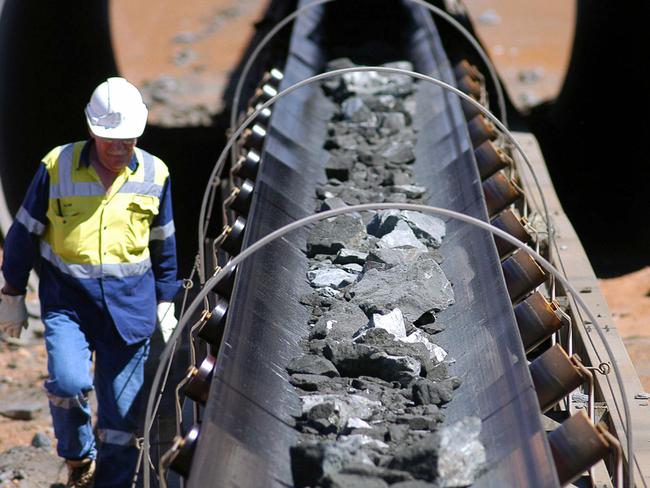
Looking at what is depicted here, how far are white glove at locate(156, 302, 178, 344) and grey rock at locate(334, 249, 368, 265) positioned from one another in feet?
3.19

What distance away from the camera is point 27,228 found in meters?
5.25

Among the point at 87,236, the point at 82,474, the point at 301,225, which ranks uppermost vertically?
the point at 301,225

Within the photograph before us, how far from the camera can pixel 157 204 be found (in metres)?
5.45

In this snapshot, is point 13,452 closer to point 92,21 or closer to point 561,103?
point 92,21

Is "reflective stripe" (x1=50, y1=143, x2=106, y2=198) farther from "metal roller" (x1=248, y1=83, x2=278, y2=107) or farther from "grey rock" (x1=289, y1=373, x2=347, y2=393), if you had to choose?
"metal roller" (x1=248, y1=83, x2=278, y2=107)

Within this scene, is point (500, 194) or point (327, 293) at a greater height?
point (500, 194)

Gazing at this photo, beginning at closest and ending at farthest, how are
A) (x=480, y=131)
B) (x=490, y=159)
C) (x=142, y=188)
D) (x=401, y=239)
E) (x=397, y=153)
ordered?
(x=142, y=188) → (x=401, y=239) → (x=490, y=159) → (x=480, y=131) → (x=397, y=153)

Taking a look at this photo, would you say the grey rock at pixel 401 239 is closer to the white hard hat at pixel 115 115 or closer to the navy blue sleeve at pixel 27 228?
the white hard hat at pixel 115 115

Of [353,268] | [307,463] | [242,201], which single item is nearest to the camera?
[307,463]

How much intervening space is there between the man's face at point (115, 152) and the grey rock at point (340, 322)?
3.93ft

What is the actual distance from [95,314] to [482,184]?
2522mm

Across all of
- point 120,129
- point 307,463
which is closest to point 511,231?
point 120,129

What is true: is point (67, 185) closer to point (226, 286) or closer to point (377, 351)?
point (226, 286)

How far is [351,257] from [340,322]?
801mm
